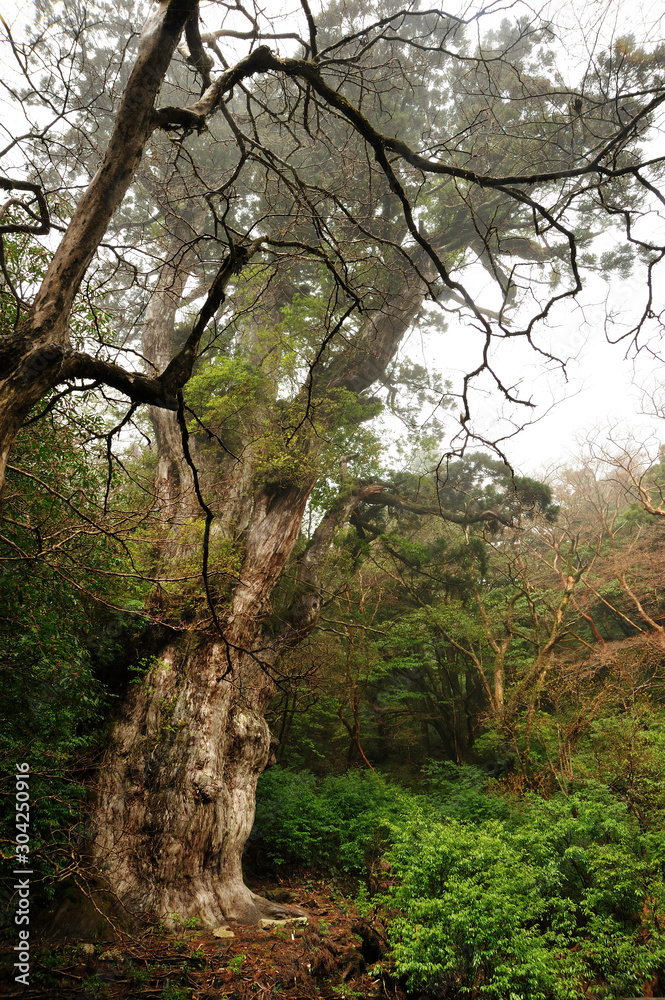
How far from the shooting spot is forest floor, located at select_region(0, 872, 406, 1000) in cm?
354

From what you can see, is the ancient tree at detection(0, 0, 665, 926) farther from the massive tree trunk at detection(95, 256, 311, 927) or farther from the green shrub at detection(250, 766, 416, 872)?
the green shrub at detection(250, 766, 416, 872)

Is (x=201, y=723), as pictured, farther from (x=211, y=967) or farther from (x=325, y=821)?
(x=325, y=821)

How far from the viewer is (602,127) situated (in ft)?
33.0

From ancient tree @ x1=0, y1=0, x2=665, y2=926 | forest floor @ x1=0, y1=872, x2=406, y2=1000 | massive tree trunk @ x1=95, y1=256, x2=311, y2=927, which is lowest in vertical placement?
forest floor @ x1=0, y1=872, x2=406, y2=1000

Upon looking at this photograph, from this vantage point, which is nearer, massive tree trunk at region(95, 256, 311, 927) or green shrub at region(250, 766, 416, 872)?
massive tree trunk at region(95, 256, 311, 927)

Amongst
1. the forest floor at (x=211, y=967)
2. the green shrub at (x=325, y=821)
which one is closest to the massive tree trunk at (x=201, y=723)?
the forest floor at (x=211, y=967)

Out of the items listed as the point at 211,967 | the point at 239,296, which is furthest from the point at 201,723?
the point at 239,296

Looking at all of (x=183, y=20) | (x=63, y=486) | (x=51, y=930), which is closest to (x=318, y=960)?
(x=51, y=930)

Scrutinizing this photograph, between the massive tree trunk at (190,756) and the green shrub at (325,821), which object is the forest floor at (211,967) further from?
the green shrub at (325,821)

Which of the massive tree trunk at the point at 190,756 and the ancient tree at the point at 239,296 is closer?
the ancient tree at the point at 239,296

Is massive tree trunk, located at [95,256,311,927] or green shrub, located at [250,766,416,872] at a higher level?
massive tree trunk, located at [95,256,311,927]

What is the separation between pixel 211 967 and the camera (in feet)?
13.5

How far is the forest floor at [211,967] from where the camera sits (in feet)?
11.6

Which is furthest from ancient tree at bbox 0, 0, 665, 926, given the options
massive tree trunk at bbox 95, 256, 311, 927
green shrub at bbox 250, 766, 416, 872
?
green shrub at bbox 250, 766, 416, 872
